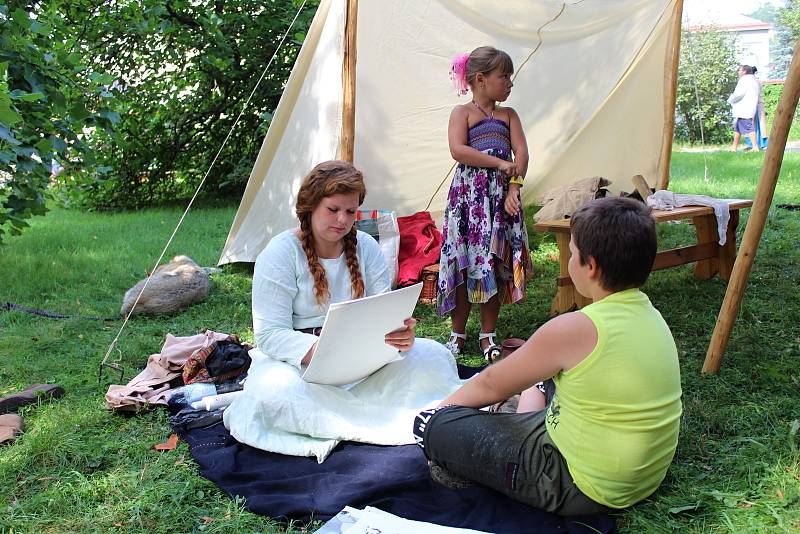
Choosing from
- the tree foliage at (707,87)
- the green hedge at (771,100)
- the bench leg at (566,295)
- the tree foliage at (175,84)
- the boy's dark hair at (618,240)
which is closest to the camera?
the boy's dark hair at (618,240)

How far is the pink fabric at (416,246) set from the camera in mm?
4719

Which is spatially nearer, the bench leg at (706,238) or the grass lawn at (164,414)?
the grass lawn at (164,414)

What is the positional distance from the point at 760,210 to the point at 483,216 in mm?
1284

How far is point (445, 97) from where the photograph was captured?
5.22 m

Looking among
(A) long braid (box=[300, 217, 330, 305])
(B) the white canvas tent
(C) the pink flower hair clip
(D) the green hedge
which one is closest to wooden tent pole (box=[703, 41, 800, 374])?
(C) the pink flower hair clip

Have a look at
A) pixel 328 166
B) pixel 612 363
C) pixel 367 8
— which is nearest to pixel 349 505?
pixel 612 363

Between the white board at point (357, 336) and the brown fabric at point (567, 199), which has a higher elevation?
the brown fabric at point (567, 199)

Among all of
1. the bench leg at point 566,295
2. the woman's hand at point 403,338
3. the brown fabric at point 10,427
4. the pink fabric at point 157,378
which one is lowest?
the brown fabric at point 10,427

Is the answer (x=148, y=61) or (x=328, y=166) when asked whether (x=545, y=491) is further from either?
(x=148, y=61)

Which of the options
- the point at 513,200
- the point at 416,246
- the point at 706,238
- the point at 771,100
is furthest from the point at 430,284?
the point at 771,100

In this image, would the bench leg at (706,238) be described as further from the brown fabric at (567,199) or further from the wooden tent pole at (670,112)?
the wooden tent pole at (670,112)

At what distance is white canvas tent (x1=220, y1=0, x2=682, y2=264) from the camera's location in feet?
15.4

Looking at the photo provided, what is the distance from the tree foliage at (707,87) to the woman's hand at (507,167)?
464 inches

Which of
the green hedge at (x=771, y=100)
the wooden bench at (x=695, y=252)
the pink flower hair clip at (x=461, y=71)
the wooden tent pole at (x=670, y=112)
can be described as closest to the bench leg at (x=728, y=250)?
the wooden bench at (x=695, y=252)
